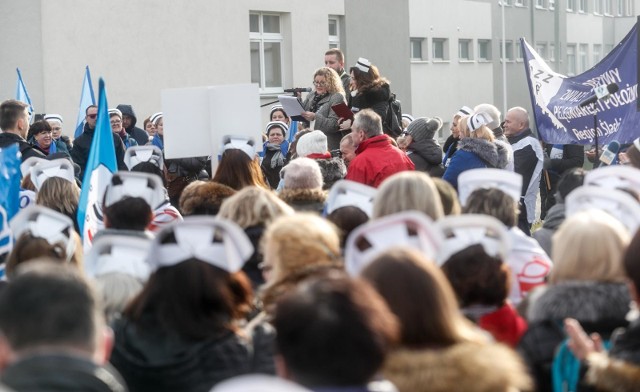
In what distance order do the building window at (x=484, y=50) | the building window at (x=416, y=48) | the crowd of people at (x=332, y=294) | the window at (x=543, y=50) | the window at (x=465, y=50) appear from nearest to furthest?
the crowd of people at (x=332, y=294) → the building window at (x=416, y=48) → the window at (x=465, y=50) → the building window at (x=484, y=50) → the window at (x=543, y=50)

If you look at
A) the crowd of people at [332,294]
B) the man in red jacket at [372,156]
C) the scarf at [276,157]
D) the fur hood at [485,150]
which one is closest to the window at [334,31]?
the scarf at [276,157]

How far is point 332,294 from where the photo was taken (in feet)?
9.05

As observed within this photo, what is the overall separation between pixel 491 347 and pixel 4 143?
23.5ft

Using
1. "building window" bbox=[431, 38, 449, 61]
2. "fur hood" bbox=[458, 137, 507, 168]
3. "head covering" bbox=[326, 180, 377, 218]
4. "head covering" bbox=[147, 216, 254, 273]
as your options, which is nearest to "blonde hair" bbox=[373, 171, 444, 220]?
"head covering" bbox=[326, 180, 377, 218]

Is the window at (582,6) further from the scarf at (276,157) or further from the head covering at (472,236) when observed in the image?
the head covering at (472,236)

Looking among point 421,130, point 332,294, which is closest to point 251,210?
point 332,294

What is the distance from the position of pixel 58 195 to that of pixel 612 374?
194 inches

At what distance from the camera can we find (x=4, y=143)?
31.7 ft

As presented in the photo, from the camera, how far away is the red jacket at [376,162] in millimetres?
9312

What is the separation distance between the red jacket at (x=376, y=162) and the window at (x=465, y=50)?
31757 mm

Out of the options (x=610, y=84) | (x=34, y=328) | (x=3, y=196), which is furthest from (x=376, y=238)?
(x=610, y=84)

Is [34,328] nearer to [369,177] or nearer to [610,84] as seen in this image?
→ [369,177]

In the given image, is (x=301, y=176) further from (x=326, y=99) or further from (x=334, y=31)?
(x=334, y=31)

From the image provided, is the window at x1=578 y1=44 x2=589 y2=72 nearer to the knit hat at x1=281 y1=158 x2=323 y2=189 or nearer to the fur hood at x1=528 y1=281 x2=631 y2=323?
the knit hat at x1=281 y1=158 x2=323 y2=189
